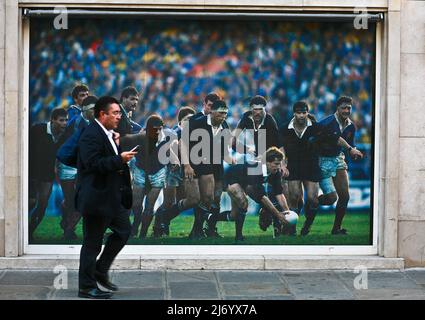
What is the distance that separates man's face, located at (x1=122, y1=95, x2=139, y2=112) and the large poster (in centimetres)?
1

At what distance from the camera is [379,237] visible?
9305mm

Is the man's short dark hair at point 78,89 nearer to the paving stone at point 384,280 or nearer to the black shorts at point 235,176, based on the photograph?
the black shorts at point 235,176

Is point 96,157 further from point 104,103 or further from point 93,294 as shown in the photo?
point 93,294

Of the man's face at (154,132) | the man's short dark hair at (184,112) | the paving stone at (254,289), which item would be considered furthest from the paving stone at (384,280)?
the man's face at (154,132)

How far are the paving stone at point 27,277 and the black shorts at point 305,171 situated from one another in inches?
115

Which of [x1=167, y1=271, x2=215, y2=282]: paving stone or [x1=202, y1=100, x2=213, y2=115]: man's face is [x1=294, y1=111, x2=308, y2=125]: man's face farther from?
[x1=167, y1=271, x2=215, y2=282]: paving stone

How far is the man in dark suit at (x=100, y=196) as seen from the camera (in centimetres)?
721

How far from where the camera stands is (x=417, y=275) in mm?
8812

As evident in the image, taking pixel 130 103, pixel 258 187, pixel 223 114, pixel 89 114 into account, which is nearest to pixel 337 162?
pixel 258 187

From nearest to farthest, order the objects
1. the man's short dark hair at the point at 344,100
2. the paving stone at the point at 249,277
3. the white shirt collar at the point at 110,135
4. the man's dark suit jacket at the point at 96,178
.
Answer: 1. the man's dark suit jacket at the point at 96,178
2. the white shirt collar at the point at 110,135
3. the paving stone at the point at 249,277
4. the man's short dark hair at the point at 344,100

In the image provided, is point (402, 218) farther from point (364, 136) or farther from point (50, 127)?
point (50, 127)

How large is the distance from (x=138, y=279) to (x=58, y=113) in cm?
215

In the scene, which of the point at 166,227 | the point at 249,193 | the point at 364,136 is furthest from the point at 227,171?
the point at 364,136

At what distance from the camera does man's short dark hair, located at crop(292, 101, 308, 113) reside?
9.32 m
